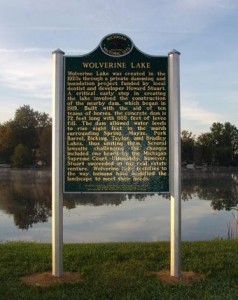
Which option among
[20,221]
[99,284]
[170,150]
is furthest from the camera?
[20,221]

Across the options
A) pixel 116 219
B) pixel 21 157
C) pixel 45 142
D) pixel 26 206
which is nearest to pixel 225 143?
pixel 45 142

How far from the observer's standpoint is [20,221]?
58.8ft

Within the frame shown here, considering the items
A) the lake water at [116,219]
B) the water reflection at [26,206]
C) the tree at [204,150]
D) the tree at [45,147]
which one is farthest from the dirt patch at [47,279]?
the tree at [204,150]

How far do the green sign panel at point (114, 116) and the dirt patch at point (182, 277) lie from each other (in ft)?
5.25

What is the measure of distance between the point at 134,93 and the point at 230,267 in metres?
3.56

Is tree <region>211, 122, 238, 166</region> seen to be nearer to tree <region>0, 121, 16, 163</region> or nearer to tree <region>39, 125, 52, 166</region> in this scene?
tree <region>39, 125, 52, 166</region>

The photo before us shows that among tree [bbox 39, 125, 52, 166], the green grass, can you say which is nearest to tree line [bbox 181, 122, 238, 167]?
tree [bbox 39, 125, 52, 166]

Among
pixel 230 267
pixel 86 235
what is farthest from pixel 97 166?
pixel 86 235

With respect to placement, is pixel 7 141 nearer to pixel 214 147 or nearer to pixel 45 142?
pixel 45 142

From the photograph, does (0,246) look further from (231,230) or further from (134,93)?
(231,230)

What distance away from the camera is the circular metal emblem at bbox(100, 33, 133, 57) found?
26.8 ft

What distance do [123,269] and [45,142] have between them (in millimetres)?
72514

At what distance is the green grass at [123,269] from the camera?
22.2 feet

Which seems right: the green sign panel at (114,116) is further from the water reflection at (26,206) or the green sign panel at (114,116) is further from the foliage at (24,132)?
the foliage at (24,132)
